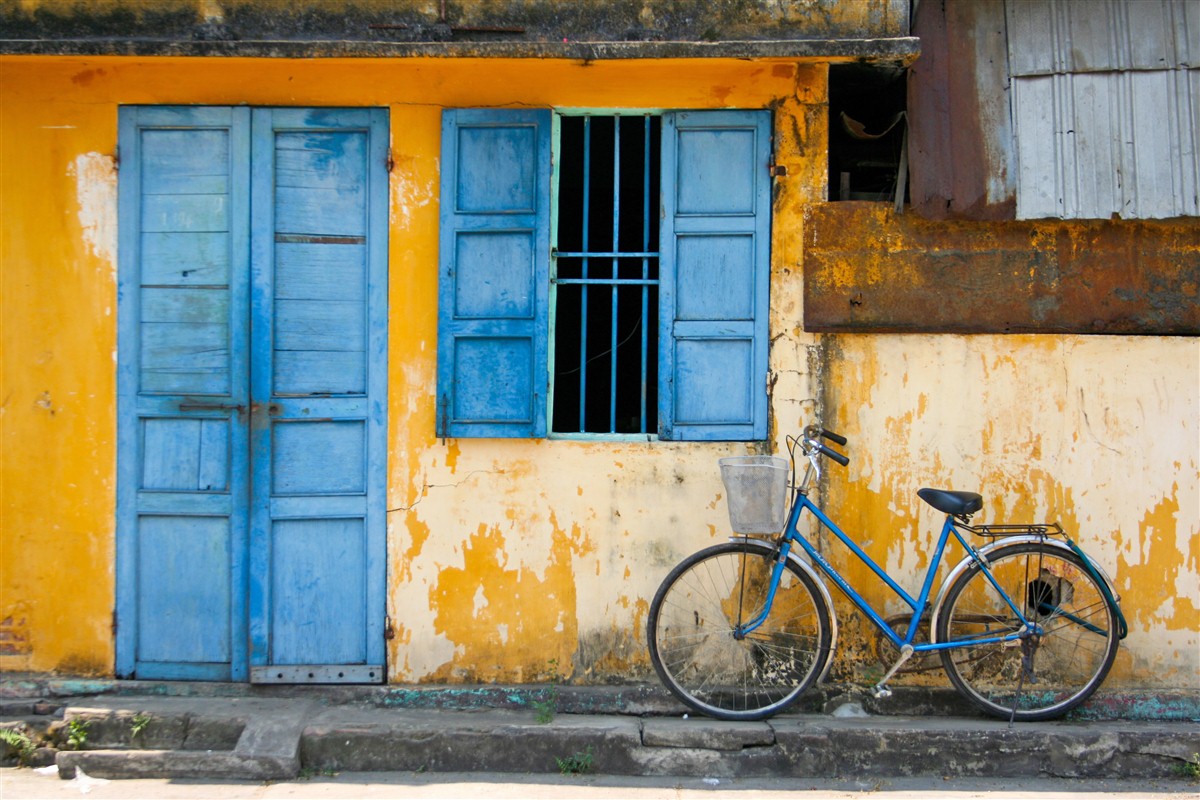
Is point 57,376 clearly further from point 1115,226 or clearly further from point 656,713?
point 1115,226

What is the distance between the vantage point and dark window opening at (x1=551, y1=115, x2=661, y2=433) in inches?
203

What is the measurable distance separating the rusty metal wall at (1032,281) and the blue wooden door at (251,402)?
2.33 metres

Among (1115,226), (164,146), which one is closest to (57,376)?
(164,146)

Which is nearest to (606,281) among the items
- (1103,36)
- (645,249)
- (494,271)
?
(645,249)

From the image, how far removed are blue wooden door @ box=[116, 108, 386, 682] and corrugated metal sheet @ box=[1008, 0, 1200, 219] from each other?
10.4 feet

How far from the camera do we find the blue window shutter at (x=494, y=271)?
5.04 m

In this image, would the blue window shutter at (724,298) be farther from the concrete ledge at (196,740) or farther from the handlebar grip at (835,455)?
the concrete ledge at (196,740)

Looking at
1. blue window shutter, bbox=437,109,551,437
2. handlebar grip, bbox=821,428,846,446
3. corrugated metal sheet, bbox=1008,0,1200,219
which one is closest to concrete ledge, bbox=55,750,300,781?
blue window shutter, bbox=437,109,551,437

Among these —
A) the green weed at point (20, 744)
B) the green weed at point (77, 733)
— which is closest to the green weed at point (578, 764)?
the green weed at point (77, 733)

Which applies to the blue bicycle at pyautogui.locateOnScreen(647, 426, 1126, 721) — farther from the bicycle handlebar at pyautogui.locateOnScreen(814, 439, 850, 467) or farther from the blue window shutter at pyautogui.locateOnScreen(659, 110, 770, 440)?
the blue window shutter at pyautogui.locateOnScreen(659, 110, 770, 440)

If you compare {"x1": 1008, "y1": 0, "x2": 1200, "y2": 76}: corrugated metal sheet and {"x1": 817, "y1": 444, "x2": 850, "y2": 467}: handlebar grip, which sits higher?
{"x1": 1008, "y1": 0, "x2": 1200, "y2": 76}: corrugated metal sheet

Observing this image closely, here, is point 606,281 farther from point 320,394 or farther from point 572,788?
point 572,788

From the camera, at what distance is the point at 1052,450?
5051 mm

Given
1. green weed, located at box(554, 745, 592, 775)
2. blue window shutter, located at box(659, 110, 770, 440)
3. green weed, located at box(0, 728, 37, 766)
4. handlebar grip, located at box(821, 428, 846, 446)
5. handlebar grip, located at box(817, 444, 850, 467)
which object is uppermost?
blue window shutter, located at box(659, 110, 770, 440)
